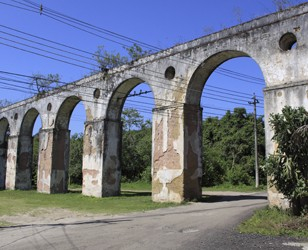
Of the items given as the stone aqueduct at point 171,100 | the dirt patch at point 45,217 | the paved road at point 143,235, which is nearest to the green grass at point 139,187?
the stone aqueduct at point 171,100

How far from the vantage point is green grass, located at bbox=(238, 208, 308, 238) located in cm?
779

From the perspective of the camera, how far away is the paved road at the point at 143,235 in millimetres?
6914

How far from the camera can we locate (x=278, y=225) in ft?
27.2

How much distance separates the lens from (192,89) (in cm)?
1570

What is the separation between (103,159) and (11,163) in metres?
11.7

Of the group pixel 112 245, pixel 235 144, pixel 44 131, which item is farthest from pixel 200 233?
pixel 235 144

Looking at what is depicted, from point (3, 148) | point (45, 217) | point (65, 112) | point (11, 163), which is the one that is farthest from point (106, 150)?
point (3, 148)

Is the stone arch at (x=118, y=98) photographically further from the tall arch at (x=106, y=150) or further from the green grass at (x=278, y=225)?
the green grass at (x=278, y=225)

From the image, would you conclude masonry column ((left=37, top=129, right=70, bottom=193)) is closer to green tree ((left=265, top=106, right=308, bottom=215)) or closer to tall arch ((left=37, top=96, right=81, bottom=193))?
tall arch ((left=37, top=96, right=81, bottom=193))

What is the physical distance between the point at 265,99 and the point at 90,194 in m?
11.0

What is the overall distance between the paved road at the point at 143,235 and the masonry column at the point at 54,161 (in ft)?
43.0

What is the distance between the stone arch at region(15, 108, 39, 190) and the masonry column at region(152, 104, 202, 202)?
13969mm

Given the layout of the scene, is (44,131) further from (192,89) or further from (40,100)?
(192,89)

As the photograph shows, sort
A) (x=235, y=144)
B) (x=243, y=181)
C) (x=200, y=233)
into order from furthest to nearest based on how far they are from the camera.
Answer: (x=235, y=144) → (x=243, y=181) → (x=200, y=233)
